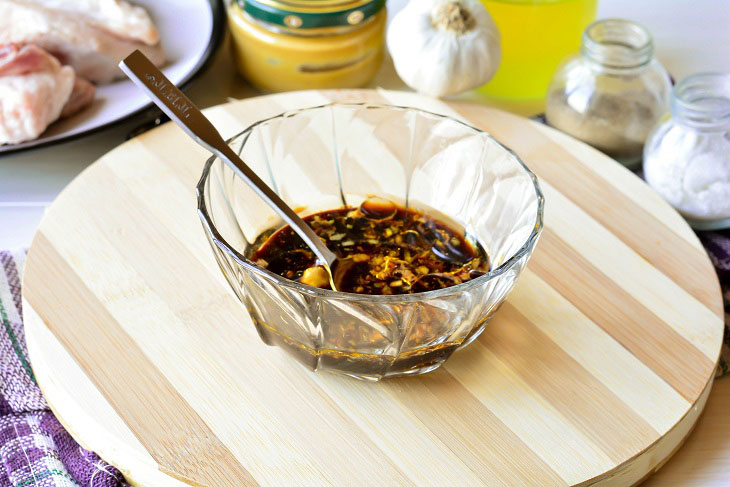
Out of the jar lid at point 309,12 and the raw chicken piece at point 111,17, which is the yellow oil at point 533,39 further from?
the raw chicken piece at point 111,17

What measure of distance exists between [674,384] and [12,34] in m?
1.09

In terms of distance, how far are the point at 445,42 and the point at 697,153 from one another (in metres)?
0.40

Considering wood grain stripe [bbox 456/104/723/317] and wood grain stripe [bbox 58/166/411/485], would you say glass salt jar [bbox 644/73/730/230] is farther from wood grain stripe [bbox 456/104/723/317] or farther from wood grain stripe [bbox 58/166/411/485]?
wood grain stripe [bbox 58/166/411/485]

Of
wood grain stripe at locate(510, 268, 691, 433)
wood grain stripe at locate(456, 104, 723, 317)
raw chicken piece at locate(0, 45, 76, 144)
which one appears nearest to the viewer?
wood grain stripe at locate(510, 268, 691, 433)

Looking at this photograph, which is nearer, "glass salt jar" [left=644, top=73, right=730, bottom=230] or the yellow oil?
"glass salt jar" [left=644, top=73, right=730, bottom=230]

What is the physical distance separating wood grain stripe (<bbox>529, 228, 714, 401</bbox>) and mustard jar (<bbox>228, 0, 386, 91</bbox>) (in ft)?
1.69

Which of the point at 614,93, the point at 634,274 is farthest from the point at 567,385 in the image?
the point at 614,93

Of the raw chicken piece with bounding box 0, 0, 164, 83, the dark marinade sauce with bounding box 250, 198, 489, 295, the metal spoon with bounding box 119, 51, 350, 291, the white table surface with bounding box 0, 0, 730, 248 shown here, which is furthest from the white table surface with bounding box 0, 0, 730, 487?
the metal spoon with bounding box 119, 51, 350, 291

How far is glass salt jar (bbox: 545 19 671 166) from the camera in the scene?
1354mm

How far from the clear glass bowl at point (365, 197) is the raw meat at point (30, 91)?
15.0 inches

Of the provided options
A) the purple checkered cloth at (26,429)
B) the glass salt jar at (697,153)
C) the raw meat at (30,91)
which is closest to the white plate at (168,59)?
the raw meat at (30,91)

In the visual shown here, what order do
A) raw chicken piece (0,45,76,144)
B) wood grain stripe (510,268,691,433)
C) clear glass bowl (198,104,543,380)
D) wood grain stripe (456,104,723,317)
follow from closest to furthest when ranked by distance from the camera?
1. clear glass bowl (198,104,543,380)
2. wood grain stripe (510,268,691,433)
3. wood grain stripe (456,104,723,317)
4. raw chicken piece (0,45,76,144)

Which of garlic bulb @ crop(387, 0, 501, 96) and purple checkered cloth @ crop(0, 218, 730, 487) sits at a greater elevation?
purple checkered cloth @ crop(0, 218, 730, 487)

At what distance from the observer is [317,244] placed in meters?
0.98
